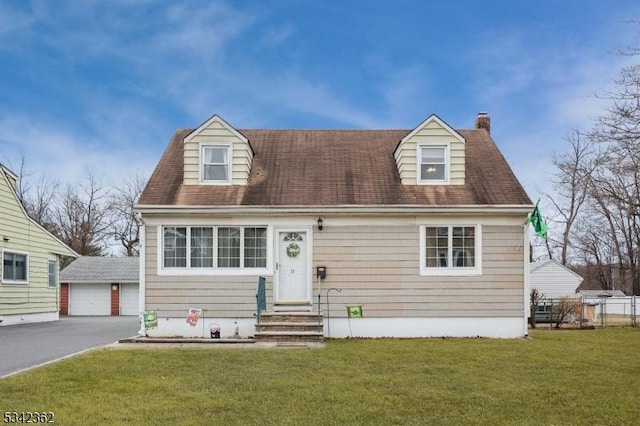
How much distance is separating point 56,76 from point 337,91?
1213cm

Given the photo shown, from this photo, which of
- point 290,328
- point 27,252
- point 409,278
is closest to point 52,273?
point 27,252

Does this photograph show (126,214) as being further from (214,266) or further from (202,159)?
(214,266)

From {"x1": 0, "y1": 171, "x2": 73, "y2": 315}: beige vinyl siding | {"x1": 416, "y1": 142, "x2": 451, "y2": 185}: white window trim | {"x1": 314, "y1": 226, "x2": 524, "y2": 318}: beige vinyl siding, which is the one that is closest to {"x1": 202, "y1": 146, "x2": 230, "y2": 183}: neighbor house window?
{"x1": 314, "y1": 226, "x2": 524, "y2": 318}: beige vinyl siding

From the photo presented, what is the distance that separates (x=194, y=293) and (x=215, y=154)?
3.63 metres

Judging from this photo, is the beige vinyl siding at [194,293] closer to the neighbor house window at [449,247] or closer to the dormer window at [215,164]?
the dormer window at [215,164]

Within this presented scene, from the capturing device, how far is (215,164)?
13727 mm

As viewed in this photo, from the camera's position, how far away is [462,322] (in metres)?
13.0

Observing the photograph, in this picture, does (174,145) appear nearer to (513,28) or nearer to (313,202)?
(313,202)

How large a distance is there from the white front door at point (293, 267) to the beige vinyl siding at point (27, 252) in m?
10.6

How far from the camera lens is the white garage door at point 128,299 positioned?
90.3 feet

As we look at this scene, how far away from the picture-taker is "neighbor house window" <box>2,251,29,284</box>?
17812 mm

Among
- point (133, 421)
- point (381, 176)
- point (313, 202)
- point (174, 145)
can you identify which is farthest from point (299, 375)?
point (174, 145)

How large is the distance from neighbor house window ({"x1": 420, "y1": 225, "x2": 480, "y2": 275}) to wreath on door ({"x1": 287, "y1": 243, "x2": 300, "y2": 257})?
3101 mm

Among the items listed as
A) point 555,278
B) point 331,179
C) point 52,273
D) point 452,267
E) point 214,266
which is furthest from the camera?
point 555,278
